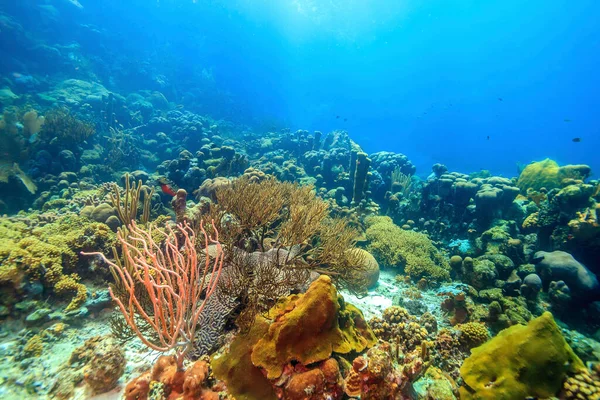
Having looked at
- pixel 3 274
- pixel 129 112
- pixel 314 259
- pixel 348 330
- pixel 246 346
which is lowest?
pixel 3 274

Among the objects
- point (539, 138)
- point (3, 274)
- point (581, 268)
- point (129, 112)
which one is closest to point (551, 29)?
point (539, 138)

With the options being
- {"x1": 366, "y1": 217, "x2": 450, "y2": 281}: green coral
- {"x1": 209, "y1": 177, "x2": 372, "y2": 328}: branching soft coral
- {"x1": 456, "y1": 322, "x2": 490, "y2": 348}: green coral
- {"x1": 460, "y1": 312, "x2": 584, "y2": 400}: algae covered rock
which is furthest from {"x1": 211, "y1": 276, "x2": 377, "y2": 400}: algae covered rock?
{"x1": 366, "y1": 217, "x2": 450, "y2": 281}: green coral

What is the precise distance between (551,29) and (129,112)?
108 metres

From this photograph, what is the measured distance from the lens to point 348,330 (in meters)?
3.09

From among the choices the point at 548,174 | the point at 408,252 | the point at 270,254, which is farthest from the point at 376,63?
the point at 270,254

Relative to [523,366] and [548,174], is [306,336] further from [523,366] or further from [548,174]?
[548,174]

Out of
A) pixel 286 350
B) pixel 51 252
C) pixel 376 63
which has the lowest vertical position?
pixel 51 252

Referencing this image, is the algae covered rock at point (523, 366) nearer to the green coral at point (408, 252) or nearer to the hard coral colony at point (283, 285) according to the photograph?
the hard coral colony at point (283, 285)

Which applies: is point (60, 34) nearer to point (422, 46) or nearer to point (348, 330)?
point (348, 330)

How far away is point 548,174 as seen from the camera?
35.4ft

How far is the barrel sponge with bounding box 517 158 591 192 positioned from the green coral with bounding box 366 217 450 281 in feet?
23.8

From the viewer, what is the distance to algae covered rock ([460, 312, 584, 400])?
95.5 inches

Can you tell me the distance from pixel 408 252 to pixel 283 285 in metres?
5.85

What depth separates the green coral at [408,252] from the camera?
23.4 ft
